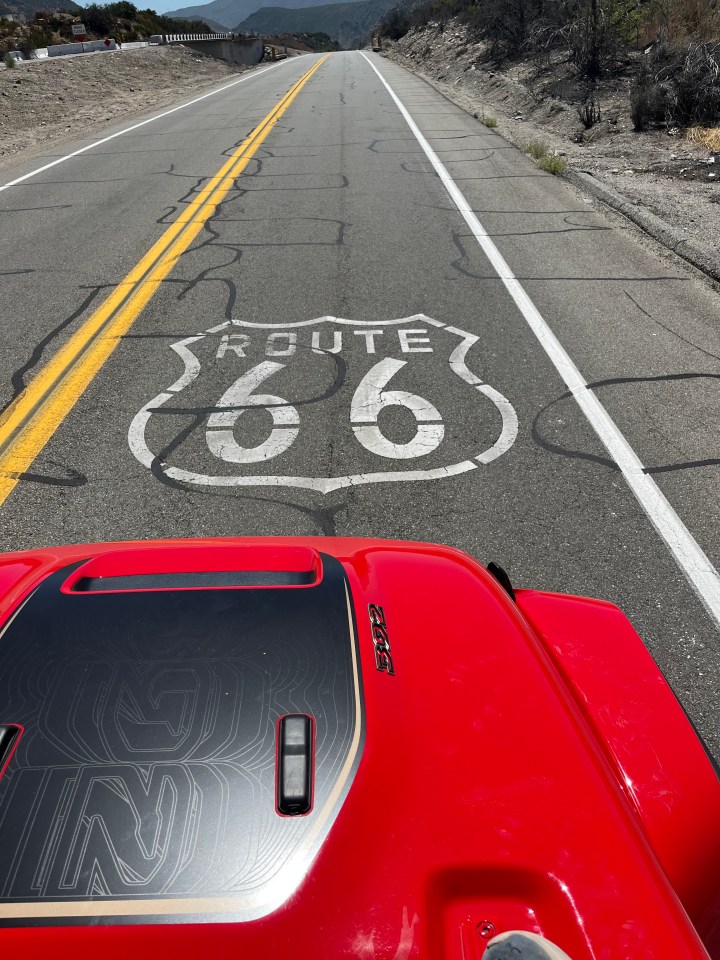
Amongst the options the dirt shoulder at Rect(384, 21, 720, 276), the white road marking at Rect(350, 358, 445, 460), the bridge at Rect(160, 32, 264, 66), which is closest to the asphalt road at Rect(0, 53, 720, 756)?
the white road marking at Rect(350, 358, 445, 460)

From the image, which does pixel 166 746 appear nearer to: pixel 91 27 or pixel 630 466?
pixel 630 466

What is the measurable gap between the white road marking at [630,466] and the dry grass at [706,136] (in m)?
7.39

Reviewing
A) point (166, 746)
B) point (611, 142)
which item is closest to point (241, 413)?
point (166, 746)

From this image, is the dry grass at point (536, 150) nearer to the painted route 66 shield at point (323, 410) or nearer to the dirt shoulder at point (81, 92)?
the painted route 66 shield at point (323, 410)

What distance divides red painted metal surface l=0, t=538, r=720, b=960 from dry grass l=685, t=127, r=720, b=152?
13342mm

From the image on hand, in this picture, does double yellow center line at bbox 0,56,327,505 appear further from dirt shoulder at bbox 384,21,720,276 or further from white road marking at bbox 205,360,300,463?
dirt shoulder at bbox 384,21,720,276

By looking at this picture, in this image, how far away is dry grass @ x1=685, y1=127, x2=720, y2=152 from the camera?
41.8 ft

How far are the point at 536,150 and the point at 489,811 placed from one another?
1422 cm

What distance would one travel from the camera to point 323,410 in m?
5.16

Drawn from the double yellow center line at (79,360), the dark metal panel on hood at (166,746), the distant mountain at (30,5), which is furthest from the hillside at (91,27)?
the distant mountain at (30,5)

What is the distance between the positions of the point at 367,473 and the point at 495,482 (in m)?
0.78

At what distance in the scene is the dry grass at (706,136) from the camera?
12727mm

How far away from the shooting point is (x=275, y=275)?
7.93 m

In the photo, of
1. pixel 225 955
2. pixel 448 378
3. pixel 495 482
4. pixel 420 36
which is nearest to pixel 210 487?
pixel 495 482
